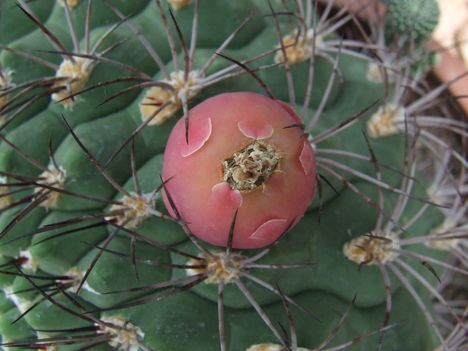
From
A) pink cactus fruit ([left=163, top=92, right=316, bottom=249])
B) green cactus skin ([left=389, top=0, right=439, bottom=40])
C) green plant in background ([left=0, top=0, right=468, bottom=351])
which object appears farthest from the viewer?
green cactus skin ([left=389, top=0, right=439, bottom=40])

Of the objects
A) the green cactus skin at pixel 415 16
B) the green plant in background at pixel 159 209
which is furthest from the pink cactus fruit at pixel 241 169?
the green cactus skin at pixel 415 16

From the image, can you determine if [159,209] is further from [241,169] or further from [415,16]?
[415,16]

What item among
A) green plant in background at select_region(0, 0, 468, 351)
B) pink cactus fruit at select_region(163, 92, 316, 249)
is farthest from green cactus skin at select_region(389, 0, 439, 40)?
pink cactus fruit at select_region(163, 92, 316, 249)

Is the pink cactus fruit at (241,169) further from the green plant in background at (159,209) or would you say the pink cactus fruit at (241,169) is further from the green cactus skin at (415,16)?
the green cactus skin at (415,16)

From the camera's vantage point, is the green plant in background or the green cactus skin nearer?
the green plant in background

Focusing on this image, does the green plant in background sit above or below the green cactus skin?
below

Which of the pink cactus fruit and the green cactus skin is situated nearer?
the pink cactus fruit

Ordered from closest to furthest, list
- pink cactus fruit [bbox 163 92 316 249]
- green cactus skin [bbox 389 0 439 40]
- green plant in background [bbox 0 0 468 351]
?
1. pink cactus fruit [bbox 163 92 316 249]
2. green plant in background [bbox 0 0 468 351]
3. green cactus skin [bbox 389 0 439 40]

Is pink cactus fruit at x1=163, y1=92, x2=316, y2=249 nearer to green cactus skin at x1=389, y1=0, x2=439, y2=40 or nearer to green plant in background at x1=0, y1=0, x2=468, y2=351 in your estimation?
green plant in background at x1=0, y1=0, x2=468, y2=351
